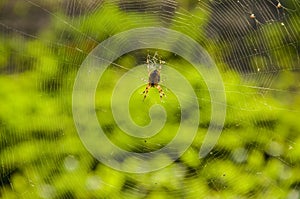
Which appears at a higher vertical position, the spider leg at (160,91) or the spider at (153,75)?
the spider at (153,75)

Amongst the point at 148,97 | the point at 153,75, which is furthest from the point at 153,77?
the point at 148,97

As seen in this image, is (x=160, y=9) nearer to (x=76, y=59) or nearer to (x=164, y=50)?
(x=164, y=50)

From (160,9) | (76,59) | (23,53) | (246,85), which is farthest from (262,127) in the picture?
Result: (23,53)

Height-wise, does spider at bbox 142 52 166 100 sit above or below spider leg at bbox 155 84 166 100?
above

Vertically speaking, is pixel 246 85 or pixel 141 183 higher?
pixel 246 85

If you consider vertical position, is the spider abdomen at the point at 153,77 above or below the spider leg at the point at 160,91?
above

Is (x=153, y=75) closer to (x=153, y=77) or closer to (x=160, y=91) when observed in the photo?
(x=153, y=77)

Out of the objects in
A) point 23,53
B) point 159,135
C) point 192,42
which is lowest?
point 159,135

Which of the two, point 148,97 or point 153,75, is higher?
point 153,75
